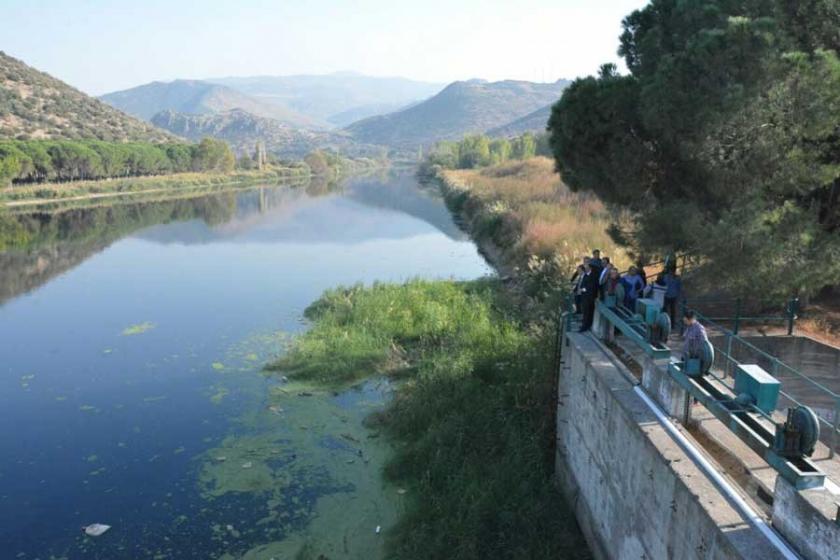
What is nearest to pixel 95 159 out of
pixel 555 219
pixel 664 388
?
pixel 555 219

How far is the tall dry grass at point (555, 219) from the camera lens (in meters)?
20.2

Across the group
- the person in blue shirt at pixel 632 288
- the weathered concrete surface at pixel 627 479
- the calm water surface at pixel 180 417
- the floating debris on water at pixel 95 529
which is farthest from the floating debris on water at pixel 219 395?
the person in blue shirt at pixel 632 288

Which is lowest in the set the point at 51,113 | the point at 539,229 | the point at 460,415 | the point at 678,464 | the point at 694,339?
the point at 460,415

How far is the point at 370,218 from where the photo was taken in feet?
181

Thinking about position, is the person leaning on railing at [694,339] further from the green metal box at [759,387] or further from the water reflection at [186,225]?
the water reflection at [186,225]

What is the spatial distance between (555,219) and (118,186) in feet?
226

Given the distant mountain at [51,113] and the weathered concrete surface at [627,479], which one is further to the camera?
the distant mountain at [51,113]

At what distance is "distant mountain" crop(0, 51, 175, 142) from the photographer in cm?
9712

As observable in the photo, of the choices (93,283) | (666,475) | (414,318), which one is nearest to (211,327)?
(414,318)

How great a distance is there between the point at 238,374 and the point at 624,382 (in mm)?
11640

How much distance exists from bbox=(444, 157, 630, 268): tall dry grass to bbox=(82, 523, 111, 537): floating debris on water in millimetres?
13056

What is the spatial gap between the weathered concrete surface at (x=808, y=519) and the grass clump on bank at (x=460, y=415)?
4.04m

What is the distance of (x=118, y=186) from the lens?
3150 inches

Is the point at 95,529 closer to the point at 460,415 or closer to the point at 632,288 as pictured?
the point at 460,415
